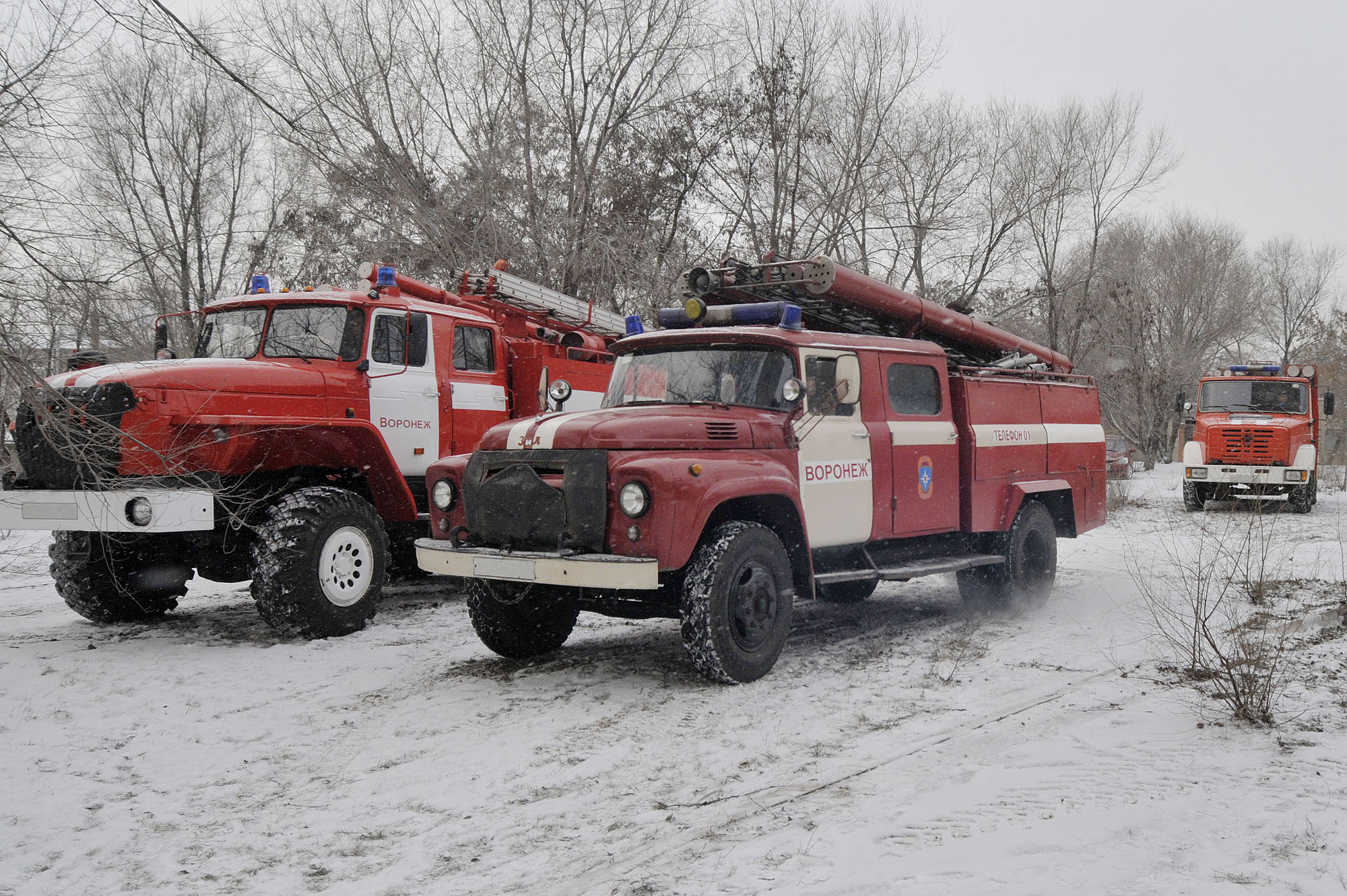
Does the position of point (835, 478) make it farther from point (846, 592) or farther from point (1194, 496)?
point (1194, 496)

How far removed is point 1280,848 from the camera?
12.4 feet

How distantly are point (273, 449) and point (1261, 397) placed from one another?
18.8 metres

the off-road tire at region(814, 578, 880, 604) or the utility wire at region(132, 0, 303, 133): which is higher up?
the utility wire at region(132, 0, 303, 133)

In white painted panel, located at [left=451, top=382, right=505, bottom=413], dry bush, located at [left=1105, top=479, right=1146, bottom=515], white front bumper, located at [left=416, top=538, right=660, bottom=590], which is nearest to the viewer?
white front bumper, located at [left=416, top=538, right=660, bottom=590]

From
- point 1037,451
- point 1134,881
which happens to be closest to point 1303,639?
point 1037,451

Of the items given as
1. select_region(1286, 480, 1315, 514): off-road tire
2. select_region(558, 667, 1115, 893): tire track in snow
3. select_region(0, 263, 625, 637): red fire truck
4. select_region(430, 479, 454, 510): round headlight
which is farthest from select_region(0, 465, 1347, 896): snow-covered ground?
select_region(1286, 480, 1315, 514): off-road tire

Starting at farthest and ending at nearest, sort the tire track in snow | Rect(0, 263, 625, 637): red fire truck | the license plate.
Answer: Rect(0, 263, 625, 637): red fire truck, the license plate, the tire track in snow

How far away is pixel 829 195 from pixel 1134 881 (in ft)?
68.7

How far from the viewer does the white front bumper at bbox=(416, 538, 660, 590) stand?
18.4 ft

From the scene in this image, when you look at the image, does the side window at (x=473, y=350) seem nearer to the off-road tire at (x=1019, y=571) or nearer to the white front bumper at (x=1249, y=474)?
the off-road tire at (x=1019, y=571)

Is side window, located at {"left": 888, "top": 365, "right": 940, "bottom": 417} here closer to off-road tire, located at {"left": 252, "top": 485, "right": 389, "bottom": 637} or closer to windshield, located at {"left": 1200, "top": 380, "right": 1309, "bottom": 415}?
off-road tire, located at {"left": 252, "top": 485, "right": 389, "bottom": 637}

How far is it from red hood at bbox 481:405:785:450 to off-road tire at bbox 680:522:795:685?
0.56 m

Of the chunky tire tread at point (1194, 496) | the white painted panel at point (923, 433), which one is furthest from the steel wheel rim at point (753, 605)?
the chunky tire tread at point (1194, 496)

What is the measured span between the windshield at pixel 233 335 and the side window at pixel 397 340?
0.92 metres
